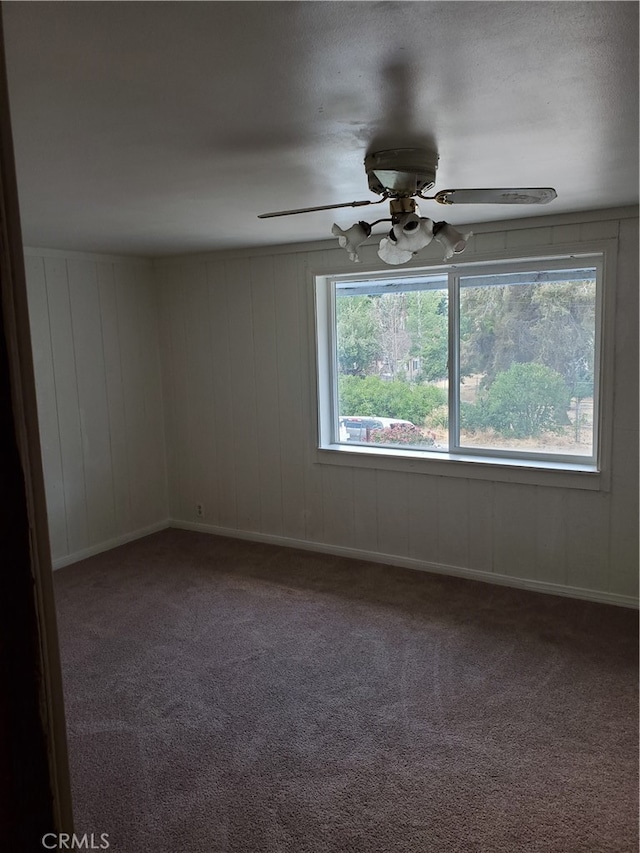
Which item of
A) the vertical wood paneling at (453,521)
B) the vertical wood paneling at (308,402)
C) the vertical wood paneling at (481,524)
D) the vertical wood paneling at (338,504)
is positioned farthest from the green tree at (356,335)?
the vertical wood paneling at (481,524)

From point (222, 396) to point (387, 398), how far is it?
4.55 feet

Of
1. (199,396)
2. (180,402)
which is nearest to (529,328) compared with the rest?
(199,396)

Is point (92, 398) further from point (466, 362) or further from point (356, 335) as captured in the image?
point (466, 362)

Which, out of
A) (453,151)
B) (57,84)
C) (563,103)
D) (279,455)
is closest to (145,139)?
(57,84)

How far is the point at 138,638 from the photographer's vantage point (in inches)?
141

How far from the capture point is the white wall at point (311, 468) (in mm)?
3748

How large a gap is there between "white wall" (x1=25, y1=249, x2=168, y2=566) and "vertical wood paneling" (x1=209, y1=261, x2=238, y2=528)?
601 mm

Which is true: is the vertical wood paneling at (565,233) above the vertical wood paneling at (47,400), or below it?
above

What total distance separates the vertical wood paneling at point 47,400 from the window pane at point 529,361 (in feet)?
9.54

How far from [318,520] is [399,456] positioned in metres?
0.88

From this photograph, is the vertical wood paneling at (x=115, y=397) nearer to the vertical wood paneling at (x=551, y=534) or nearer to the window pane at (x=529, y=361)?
the window pane at (x=529, y=361)

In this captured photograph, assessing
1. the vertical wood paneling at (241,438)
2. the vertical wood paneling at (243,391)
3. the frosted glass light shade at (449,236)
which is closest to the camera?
the frosted glass light shade at (449,236)

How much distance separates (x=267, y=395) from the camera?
16.2 feet

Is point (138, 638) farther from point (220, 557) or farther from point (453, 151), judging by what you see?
point (453, 151)
